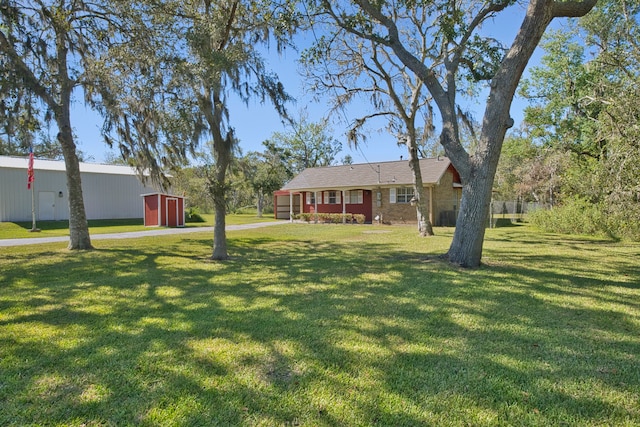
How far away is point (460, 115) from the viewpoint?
1349 centimetres

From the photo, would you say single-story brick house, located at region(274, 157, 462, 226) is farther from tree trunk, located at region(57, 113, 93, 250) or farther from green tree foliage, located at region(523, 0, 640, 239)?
tree trunk, located at region(57, 113, 93, 250)

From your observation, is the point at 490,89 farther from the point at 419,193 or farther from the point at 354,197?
the point at 354,197

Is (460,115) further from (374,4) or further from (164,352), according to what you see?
(164,352)

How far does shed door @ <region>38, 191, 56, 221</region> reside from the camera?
2167 cm

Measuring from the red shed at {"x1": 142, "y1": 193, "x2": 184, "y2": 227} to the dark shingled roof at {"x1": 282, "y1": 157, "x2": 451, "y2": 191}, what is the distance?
28.0ft

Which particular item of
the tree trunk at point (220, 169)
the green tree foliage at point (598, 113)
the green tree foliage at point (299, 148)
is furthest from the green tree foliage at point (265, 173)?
the tree trunk at point (220, 169)

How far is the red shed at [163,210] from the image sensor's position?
20.9 metres

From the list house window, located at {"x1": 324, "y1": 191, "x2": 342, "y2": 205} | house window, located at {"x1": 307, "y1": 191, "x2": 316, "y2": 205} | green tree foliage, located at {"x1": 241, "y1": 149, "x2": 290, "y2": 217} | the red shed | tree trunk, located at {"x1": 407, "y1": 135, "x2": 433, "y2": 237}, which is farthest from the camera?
green tree foliage, located at {"x1": 241, "y1": 149, "x2": 290, "y2": 217}

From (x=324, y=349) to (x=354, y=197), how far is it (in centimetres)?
2127

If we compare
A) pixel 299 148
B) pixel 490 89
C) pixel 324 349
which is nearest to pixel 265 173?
pixel 299 148

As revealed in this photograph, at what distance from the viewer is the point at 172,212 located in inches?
847

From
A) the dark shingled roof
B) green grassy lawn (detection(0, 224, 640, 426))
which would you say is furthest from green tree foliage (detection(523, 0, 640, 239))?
the dark shingled roof

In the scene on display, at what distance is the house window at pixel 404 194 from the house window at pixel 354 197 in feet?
9.10

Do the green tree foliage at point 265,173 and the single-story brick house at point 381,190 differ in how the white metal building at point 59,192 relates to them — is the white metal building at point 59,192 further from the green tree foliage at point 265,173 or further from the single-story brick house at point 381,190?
the single-story brick house at point 381,190
